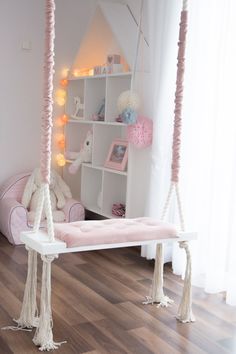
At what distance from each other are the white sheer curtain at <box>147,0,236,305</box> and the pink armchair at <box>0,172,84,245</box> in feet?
3.37

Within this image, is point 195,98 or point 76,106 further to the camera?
point 76,106

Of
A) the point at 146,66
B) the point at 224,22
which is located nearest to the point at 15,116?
the point at 146,66

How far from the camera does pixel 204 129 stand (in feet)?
10.4

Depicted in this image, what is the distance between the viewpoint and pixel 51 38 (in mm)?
2227

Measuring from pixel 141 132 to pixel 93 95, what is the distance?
1.11 m

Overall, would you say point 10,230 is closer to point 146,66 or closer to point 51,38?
point 146,66

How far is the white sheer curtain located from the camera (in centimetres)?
301

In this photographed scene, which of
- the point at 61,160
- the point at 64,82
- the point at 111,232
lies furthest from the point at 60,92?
the point at 111,232

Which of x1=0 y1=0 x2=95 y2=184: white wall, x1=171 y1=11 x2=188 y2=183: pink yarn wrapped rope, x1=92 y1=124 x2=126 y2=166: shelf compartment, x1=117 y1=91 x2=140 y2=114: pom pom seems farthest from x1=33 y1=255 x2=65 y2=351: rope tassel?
x1=0 y1=0 x2=95 y2=184: white wall

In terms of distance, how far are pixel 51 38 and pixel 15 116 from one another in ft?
8.23

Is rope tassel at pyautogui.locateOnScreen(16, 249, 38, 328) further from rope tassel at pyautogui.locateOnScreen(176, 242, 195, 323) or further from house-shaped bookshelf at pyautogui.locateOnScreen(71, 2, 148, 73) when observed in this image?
→ house-shaped bookshelf at pyautogui.locateOnScreen(71, 2, 148, 73)

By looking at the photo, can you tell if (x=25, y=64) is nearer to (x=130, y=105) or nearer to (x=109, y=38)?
(x=109, y=38)

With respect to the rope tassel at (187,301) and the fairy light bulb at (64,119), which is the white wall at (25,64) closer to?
the fairy light bulb at (64,119)

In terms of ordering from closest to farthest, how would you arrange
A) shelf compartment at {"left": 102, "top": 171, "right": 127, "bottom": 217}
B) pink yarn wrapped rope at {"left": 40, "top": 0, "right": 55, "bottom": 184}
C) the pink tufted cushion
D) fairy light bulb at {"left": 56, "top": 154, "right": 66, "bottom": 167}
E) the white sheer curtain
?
pink yarn wrapped rope at {"left": 40, "top": 0, "right": 55, "bottom": 184} < the pink tufted cushion < the white sheer curtain < shelf compartment at {"left": 102, "top": 171, "right": 127, "bottom": 217} < fairy light bulb at {"left": 56, "top": 154, "right": 66, "bottom": 167}
